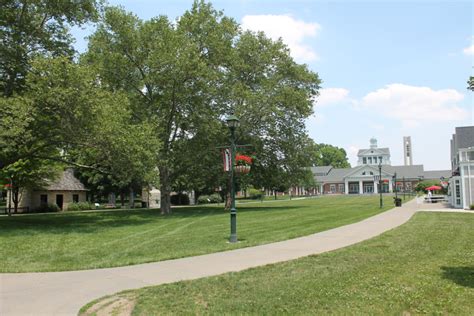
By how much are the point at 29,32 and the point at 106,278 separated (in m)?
19.5

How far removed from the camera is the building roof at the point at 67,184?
157 feet

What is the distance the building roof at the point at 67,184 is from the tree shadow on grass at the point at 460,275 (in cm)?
4487

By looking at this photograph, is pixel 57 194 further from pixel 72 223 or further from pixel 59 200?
pixel 72 223

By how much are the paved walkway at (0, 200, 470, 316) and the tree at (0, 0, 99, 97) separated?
51.4 ft

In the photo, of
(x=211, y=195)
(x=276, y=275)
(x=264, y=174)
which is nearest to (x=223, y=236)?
(x=276, y=275)

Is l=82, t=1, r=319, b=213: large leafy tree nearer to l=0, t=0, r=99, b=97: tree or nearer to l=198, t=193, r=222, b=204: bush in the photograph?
l=0, t=0, r=99, b=97: tree

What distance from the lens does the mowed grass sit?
6.30 m

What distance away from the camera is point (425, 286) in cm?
745

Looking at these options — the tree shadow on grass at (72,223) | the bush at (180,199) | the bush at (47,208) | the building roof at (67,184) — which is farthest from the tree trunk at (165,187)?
the bush at (180,199)

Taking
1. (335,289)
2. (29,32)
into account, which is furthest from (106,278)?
(29,32)

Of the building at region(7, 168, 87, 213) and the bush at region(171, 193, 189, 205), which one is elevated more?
the building at region(7, 168, 87, 213)

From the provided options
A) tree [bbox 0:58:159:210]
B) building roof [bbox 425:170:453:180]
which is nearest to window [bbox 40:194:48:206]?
tree [bbox 0:58:159:210]

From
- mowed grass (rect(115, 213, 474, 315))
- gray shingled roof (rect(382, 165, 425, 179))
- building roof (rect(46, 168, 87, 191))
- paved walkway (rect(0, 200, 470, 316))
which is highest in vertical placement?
gray shingled roof (rect(382, 165, 425, 179))

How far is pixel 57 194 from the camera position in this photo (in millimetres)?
48375
